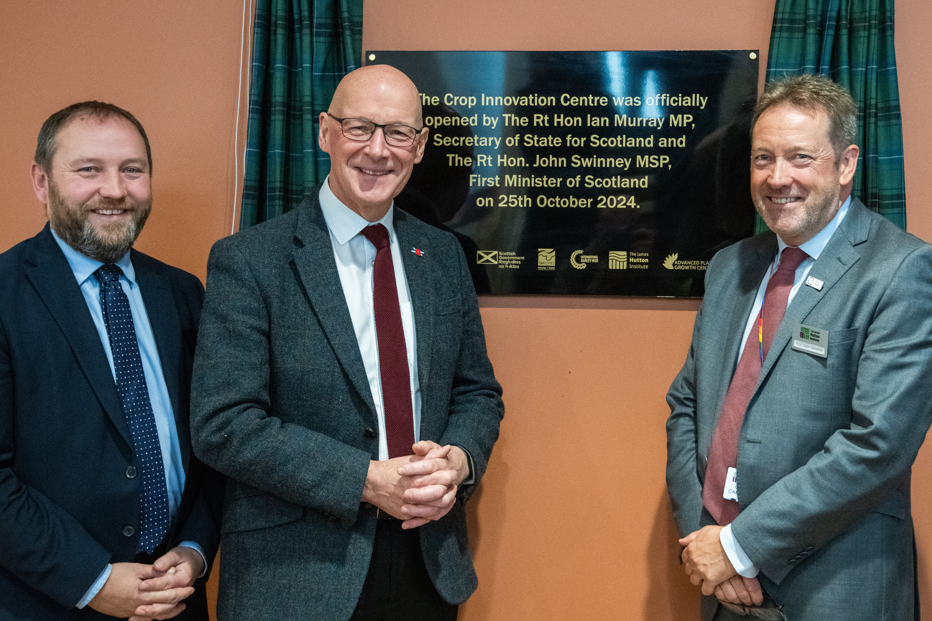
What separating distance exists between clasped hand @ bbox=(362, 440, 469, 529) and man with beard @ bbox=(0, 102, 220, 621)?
50 centimetres

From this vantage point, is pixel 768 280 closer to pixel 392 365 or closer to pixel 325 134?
pixel 392 365

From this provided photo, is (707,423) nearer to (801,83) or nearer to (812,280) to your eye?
(812,280)

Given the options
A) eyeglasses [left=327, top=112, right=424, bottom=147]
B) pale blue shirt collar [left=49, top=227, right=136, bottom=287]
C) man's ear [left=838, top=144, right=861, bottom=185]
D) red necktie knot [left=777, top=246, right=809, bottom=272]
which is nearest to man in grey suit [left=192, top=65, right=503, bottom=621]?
eyeglasses [left=327, top=112, right=424, bottom=147]

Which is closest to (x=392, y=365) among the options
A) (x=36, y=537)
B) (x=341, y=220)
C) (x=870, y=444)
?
(x=341, y=220)

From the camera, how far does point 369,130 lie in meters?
1.68

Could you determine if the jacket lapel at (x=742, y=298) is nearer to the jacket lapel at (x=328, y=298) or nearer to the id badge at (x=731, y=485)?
the id badge at (x=731, y=485)

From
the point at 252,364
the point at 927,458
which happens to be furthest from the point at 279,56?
the point at 927,458

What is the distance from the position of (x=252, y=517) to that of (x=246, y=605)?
7.6 inches

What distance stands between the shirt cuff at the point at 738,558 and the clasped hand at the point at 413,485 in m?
0.64

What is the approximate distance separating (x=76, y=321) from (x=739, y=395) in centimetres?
155

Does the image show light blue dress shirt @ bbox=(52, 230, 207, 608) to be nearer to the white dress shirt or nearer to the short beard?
the short beard

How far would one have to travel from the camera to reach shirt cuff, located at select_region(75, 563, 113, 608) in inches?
58.7

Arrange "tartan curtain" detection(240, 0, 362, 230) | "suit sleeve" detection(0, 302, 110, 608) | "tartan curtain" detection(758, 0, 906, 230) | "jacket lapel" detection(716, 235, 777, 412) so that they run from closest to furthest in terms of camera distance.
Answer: "suit sleeve" detection(0, 302, 110, 608)
"jacket lapel" detection(716, 235, 777, 412)
"tartan curtain" detection(758, 0, 906, 230)
"tartan curtain" detection(240, 0, 362, 230)

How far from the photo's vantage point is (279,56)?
7.15 ft
